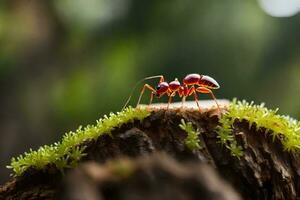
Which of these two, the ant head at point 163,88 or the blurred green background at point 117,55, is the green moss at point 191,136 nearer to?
the ant head at point 163,88

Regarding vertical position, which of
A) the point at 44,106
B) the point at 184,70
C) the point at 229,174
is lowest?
the point at 44,106

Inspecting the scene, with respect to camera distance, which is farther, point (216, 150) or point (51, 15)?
point (51, 15)

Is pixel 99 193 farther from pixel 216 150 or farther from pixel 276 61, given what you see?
pixel 276 61

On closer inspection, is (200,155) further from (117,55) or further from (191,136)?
(117,55)

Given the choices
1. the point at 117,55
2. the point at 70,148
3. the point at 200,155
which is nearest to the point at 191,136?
the point at 200,155

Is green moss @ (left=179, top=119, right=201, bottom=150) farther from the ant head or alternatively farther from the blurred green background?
the blurred green background

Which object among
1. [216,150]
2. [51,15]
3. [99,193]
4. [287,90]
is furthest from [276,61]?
[99,193]

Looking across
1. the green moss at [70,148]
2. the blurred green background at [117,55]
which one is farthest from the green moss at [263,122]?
the blurred green background at [117,55]
